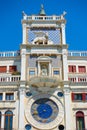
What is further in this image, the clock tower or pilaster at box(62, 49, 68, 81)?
pilaster at box(62, 49, 68, 81)

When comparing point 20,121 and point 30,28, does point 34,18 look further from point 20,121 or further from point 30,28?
point 20,121

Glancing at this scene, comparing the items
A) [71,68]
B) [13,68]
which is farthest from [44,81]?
[13,68]

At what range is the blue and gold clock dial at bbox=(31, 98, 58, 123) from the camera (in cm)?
4112

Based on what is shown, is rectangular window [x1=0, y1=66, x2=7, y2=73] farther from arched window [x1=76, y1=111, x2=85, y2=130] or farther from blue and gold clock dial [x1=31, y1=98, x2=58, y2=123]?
arched window [x1=76, y1=111, x2=85, y2=130]

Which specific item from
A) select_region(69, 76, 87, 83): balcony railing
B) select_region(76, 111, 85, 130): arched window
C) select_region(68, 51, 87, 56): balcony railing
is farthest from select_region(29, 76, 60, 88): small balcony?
select_region(68, 51, 87, 56): balcony railing

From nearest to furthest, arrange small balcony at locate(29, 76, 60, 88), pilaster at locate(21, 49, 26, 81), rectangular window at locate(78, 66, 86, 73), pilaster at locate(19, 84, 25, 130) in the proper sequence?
pilaster at locate(19, 84, 25, 130) < small balcony at locate(29, 76, 60, 88) < pilaster at locate(21, 49, 26, 81) < rectangular window at locate(78, 66, 86, 73)

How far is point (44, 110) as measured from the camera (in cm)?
4159

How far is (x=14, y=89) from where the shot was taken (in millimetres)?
43000

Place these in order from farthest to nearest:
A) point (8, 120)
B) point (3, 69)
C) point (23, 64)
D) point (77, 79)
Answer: point (3, 69), point (23, 64), point (77, 79), point (8, 120)

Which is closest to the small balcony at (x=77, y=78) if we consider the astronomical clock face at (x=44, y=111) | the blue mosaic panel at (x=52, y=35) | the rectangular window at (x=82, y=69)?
the rectangular window at (x=82, y=69)

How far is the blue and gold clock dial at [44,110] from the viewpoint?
1619 inches

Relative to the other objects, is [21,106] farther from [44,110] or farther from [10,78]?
[10,78]

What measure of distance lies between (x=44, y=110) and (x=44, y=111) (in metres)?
0.13

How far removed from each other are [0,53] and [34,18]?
24.1ft
